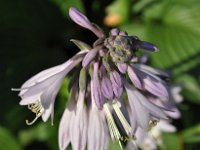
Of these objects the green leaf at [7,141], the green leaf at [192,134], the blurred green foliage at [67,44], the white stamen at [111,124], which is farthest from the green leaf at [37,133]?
the white stamen at [111,124]

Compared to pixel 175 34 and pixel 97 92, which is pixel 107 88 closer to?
pixel 97 92

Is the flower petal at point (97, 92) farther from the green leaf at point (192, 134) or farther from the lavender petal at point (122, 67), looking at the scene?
the green leaf at point (192, 134)

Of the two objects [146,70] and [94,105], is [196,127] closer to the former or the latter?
[146,70]

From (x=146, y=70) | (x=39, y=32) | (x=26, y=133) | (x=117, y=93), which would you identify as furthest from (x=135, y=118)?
(x=39, y=32)

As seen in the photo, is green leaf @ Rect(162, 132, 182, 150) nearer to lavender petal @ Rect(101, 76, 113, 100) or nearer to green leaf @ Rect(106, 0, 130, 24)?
green leaf @ Rect(106, 0, 130, 24)

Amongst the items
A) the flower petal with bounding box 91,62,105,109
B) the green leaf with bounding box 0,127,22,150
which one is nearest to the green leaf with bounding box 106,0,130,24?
the green leaf with bounding box 0,127,22,150

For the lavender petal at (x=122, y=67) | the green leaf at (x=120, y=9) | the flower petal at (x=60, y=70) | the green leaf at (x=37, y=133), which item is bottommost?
the lavender petal at (x=122, y=67)

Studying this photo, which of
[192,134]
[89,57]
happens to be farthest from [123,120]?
[192,134]
